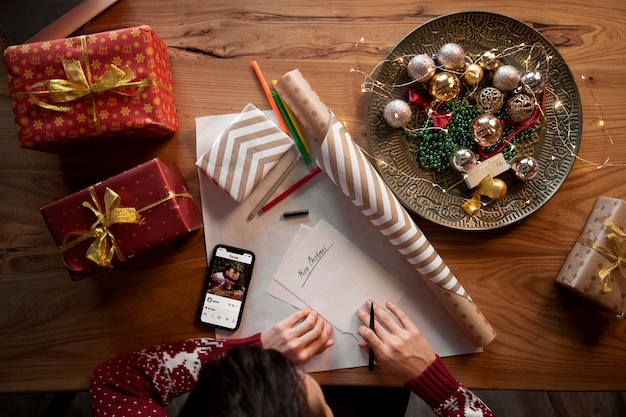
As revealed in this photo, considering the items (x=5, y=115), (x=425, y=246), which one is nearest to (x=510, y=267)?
(x=425, y=246)

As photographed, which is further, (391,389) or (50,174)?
(391,389)

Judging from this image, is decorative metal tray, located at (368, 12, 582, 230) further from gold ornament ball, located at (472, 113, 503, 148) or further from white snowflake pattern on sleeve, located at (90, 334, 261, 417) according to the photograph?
white snowflake pattern on sleeve, located at (90, 334, 261, 417)

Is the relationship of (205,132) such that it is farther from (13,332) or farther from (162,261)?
(13,332)

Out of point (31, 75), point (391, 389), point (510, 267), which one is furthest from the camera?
point (391, 389)

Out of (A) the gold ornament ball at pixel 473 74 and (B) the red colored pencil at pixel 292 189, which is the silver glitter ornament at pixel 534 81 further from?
(B) the red colored pencil at pixel 292 189

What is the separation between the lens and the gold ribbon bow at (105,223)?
28.8 inches

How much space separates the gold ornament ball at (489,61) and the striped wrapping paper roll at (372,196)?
266 mm

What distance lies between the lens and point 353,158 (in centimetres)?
80

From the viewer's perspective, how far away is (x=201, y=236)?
876 mm

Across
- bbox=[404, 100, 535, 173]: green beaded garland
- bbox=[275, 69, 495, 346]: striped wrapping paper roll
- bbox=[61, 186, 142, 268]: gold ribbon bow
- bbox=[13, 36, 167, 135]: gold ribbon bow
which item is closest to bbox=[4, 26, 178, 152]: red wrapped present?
bbox=[13, 36, 167, 135]: gold ribbon bow

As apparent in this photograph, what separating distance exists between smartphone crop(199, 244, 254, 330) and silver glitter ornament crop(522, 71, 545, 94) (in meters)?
0.58

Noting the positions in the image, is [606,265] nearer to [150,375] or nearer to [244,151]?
[244,151]

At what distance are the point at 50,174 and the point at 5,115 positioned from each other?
5.5 inches

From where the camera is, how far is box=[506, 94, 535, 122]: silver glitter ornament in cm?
81
